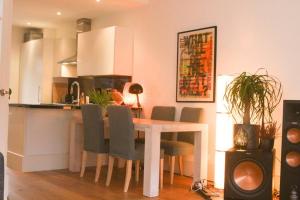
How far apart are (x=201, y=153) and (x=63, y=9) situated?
12.0 ft

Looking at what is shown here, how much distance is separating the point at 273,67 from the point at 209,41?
0.96 metres

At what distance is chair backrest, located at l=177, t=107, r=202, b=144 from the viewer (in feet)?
15.0

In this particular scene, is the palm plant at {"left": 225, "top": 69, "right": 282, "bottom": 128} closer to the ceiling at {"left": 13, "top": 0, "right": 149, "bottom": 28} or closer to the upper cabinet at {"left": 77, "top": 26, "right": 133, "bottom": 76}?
the upper cabinet at {"left": 77, "top": 26, "right": 133, "bottom": 76}

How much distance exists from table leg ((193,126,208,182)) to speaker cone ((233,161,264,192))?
76 centimetres

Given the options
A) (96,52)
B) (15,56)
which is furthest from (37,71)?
(96,52)

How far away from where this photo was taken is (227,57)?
4426 mm

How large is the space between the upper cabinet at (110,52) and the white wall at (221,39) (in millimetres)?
143

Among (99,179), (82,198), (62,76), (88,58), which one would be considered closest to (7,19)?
(82,198)

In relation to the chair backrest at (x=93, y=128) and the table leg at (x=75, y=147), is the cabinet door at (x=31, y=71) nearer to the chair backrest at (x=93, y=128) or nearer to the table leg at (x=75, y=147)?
the table leg at (x=75, y=147)

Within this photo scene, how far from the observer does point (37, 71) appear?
301 inches

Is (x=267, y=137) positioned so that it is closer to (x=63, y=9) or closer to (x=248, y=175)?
(x=248, y=175)

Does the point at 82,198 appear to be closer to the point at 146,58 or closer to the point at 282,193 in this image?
the point at 282,193

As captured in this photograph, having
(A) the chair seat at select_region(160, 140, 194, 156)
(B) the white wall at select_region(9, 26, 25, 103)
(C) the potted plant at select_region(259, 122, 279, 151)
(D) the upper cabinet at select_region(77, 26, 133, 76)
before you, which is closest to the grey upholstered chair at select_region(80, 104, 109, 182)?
(A) the chair seat at select_region(160, 140, 194, 156)

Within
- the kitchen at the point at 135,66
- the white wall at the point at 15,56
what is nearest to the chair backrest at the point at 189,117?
the kitchen at the point at 135,66
